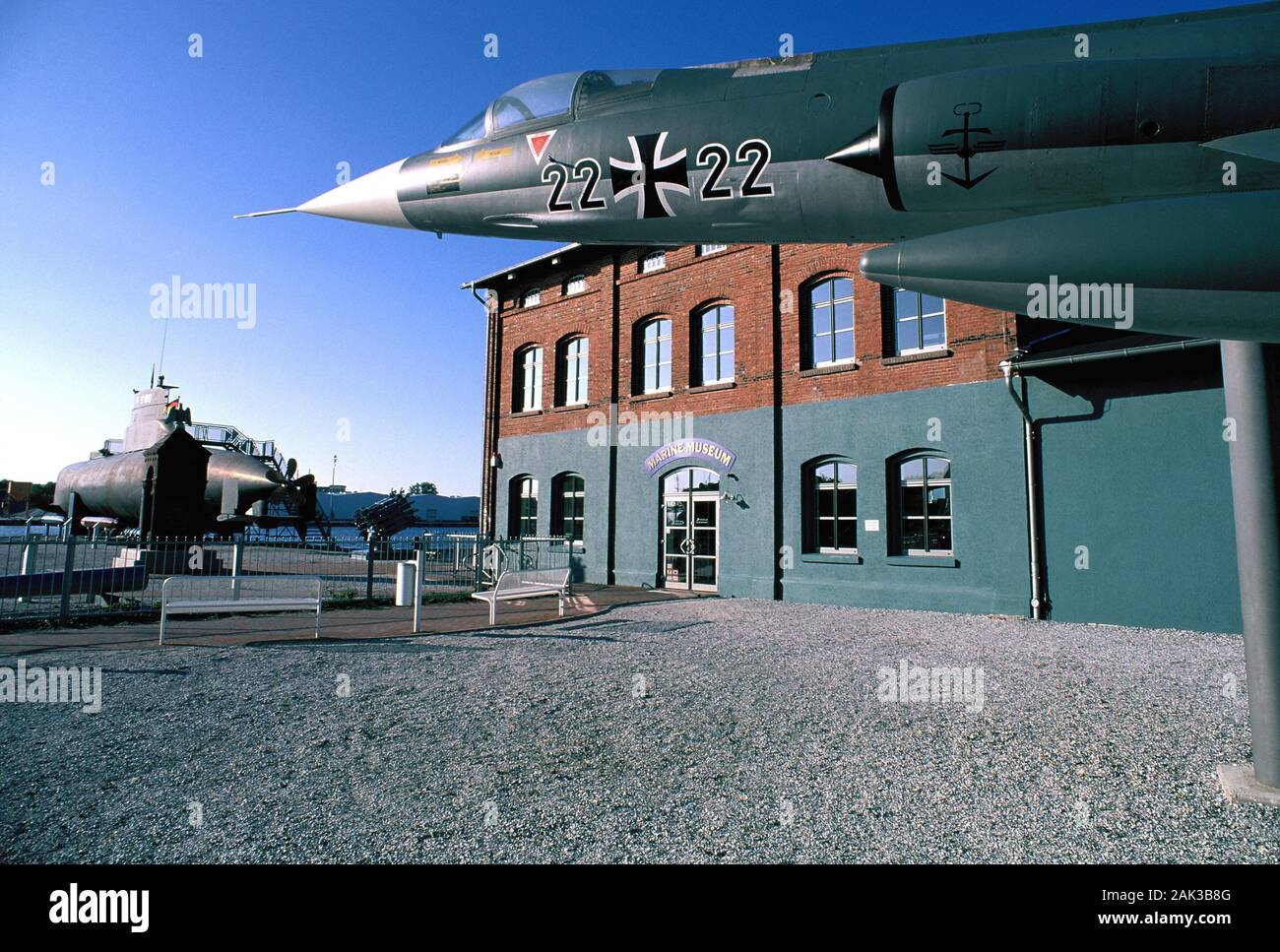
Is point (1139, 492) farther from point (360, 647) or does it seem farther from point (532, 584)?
point (360, 647)

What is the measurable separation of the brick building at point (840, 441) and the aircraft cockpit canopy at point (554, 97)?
8087 mm

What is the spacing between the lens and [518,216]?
243 inches

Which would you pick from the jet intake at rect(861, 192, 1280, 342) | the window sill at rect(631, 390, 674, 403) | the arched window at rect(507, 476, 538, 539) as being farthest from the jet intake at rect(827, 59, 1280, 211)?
the arched window at rect(507, 476, 538, 539)

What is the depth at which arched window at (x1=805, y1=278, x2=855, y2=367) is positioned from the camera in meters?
13.7

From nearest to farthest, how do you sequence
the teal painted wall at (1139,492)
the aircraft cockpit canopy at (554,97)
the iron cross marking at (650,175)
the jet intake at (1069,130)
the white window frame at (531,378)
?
the jet intake at (1069,130) < the iron cross marking at (650,175) < the aircraft cockpit canopy at (554,97) < the teal painted wall at (1139,492) < the white window frame at (531,378)

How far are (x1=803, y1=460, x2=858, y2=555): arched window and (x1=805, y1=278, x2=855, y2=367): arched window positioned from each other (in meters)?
2.24

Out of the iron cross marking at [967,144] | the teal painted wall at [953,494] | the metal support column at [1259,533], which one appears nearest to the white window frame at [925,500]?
the teal painted wall at [953,494]

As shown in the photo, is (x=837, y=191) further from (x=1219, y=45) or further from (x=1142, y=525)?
(x=1142, y=525)

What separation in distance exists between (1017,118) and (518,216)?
4.04 meters

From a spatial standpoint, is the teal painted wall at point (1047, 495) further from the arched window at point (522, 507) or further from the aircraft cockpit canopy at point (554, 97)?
the aircraft cockpit canopy at point (554, 97)

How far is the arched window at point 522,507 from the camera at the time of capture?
64.0ft

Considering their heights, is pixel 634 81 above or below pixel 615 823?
above

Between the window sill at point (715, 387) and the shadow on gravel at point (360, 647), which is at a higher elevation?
the window sill at point (715, 387)
